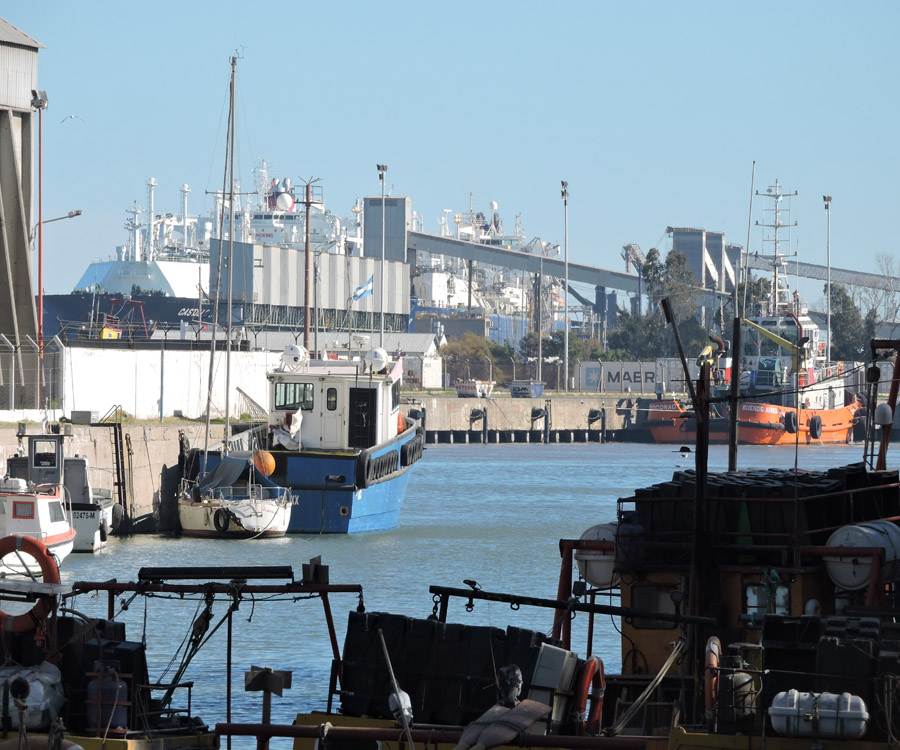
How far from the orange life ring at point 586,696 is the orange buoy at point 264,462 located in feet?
72.0

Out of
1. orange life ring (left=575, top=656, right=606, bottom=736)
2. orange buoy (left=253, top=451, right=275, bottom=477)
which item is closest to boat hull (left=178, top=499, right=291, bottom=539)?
orange buoy (left=253, top=451, right=275, bottom=477)

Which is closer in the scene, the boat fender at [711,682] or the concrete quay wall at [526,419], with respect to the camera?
the boat fender at [711,682]

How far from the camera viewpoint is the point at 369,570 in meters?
31.0

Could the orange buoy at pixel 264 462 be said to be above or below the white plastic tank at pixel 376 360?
below

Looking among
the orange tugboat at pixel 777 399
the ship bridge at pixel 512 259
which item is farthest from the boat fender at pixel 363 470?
the ship bridge at pixel 512 259

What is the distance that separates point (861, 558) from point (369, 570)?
17881 millimetres

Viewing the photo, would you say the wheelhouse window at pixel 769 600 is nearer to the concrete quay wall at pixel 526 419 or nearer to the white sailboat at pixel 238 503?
the white sailboat at pixel 238 503

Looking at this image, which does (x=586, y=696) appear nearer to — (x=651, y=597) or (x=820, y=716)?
(x=820, y=716)

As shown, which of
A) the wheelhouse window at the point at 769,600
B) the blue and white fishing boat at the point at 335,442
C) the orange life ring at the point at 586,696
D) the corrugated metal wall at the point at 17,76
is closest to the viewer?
the orange life ring at the point at 586,696

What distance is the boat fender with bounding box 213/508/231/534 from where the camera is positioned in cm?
3447

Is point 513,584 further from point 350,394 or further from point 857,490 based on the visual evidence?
point 857,490

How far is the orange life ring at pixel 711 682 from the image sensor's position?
37.0ft

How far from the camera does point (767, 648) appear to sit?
37.0 feet

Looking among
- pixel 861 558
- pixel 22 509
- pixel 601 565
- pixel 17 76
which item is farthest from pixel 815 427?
pixel 861 558
